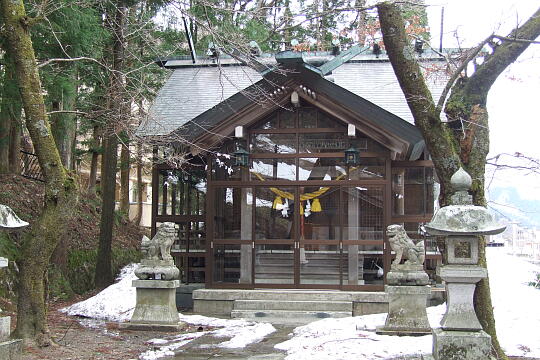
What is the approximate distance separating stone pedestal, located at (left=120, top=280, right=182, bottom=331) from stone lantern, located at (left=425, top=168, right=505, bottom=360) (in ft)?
17.2

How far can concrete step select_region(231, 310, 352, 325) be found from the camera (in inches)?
478

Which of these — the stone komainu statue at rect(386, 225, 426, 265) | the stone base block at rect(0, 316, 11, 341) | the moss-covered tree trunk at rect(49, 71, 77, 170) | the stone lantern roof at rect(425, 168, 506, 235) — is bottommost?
the stone base block at rect(0, 316, 11, 341)

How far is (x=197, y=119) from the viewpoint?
13.7 m

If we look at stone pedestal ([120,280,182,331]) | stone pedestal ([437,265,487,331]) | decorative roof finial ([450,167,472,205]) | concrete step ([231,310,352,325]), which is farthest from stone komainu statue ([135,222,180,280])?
decorative roof finial ([450,167,472,205])

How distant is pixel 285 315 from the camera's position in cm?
1226

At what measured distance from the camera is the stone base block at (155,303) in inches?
417

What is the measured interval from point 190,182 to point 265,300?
3.80 meters

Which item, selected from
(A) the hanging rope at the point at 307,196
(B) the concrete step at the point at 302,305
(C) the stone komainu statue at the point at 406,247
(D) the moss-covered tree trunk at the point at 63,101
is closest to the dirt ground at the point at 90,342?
(B) the concrete step at the point at 302,305

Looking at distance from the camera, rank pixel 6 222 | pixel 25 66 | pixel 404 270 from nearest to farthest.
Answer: pixel 6 222 < pixel 25 66 < pixel 404 270

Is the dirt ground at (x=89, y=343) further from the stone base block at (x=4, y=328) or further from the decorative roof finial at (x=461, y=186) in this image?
the decorative roof finial at (x=461, y=186)

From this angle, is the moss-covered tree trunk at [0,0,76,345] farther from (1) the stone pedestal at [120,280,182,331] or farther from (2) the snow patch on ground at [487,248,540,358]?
(2) the snow patch on ground at [487,248,540,358]

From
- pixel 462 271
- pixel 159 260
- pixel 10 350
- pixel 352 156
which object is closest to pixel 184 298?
pixel 159 260

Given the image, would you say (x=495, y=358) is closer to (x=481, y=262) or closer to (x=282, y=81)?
(x=481, y=262)

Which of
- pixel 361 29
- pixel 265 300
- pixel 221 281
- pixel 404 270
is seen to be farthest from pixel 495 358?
pixel 361 29
